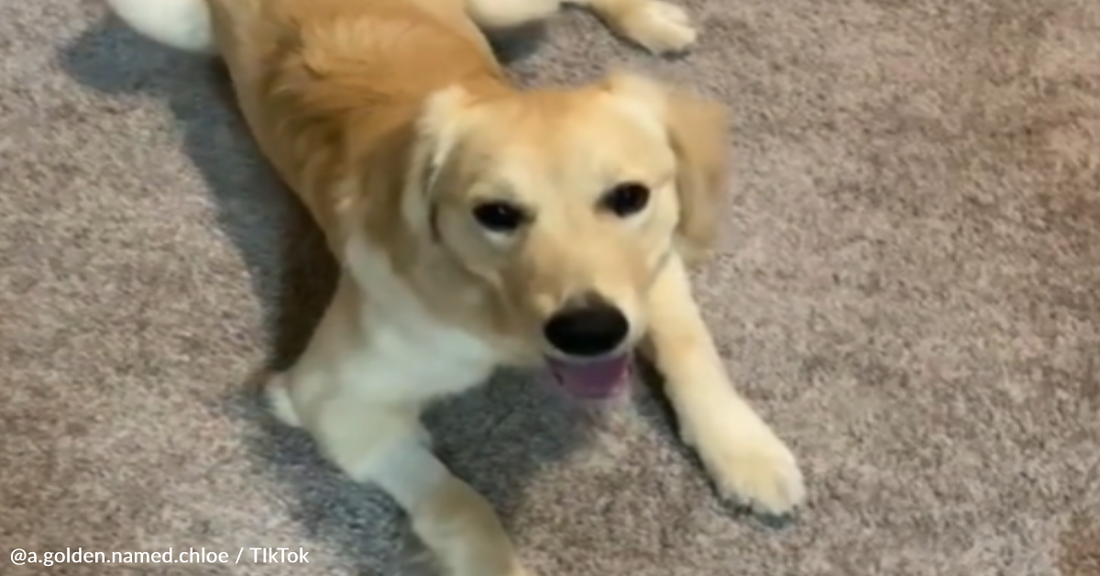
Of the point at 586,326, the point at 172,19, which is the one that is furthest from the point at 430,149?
the point at 172,19

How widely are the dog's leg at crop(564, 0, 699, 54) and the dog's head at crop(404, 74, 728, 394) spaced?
23.9 inches

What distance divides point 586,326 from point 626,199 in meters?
0.12

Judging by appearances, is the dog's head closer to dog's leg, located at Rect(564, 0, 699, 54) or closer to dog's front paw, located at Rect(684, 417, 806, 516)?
dog's front paw, located at Rect(684, 417, 806, 516)

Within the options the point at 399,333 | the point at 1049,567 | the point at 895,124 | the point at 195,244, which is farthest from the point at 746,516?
the point at 195,244

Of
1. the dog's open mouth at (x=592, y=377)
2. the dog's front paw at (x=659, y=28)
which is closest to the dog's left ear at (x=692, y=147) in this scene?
the dog's open mouth at (x=592, y=377)

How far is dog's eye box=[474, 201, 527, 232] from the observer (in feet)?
4.22

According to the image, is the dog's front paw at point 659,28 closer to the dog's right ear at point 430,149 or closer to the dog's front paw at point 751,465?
the dog's front paw at point 751,465

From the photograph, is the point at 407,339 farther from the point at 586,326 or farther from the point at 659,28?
the point at 659,28

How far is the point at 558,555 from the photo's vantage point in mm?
1608

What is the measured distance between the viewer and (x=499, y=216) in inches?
50.9

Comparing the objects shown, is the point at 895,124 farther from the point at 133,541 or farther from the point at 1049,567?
the point at 133,541

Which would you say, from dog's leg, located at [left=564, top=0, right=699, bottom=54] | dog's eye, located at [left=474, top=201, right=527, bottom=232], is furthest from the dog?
dog's leg, located at [left=564, top=0, right=699, bottom=54]

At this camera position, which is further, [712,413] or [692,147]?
[712,413]

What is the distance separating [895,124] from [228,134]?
83cm
